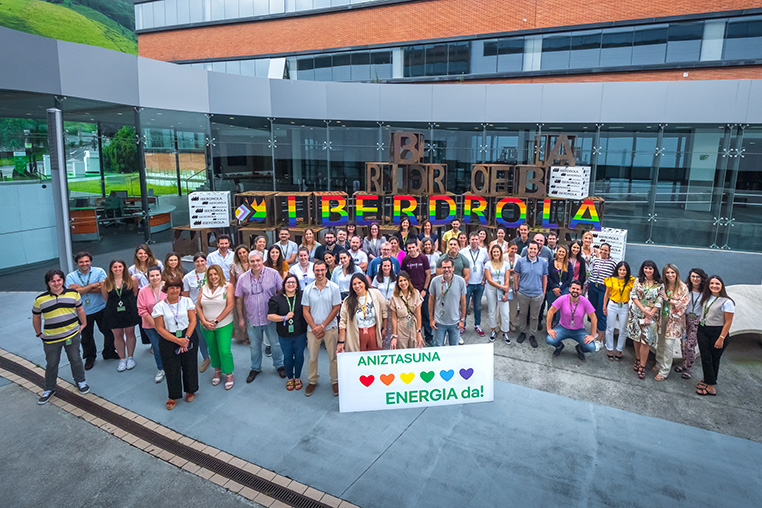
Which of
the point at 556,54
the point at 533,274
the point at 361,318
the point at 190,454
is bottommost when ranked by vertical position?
A: the point at 190,454

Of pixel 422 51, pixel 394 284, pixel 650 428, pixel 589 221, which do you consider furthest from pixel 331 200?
pixel 422 51

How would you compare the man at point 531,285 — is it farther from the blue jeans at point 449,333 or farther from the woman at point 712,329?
the woman at point 712,329

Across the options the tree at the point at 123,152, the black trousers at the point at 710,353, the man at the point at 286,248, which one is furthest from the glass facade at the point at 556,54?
the black trousers at the point at 710,353

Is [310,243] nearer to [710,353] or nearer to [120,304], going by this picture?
[120,304]

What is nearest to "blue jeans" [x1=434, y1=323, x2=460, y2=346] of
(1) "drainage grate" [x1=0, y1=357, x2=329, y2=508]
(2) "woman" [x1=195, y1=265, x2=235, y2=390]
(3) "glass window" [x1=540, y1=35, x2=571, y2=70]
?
(2) "woman" [x1=195, y1=265, x2=235, y2=390]

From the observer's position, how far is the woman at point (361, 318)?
6.34 meters

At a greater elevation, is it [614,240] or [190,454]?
[614,240]

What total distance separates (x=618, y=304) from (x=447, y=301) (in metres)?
2.92

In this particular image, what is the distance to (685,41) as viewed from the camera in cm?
1978

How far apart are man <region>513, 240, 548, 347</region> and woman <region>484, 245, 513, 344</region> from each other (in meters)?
0.22

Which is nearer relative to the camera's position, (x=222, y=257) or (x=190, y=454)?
(x=190, y=454)

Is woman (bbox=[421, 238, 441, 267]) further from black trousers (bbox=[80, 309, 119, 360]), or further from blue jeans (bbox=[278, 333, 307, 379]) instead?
black trousers (bbox=[80, 309, 119, 360])

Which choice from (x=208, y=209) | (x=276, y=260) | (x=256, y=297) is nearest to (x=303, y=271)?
(x=276, y=260)

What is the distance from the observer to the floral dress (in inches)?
280
